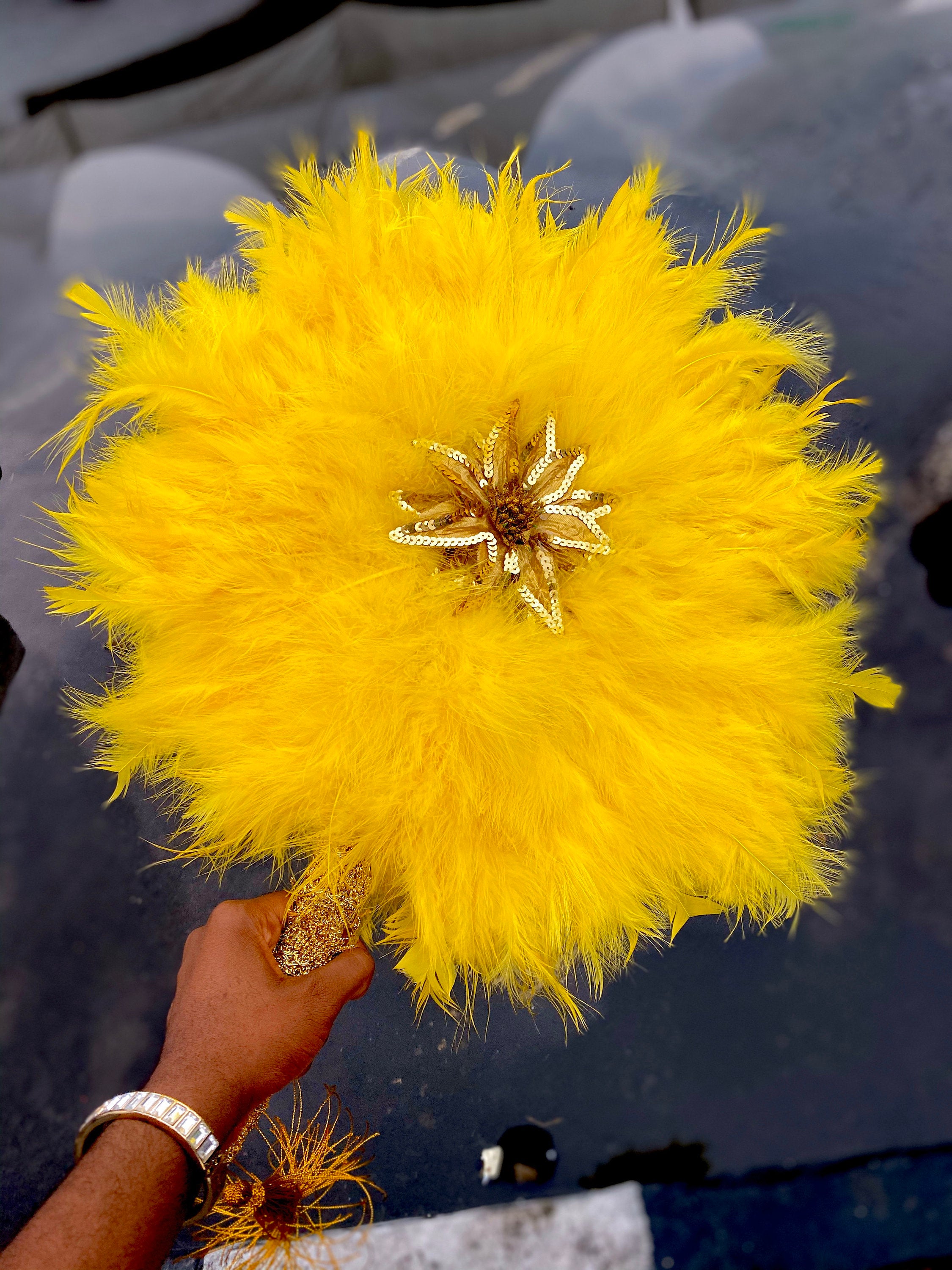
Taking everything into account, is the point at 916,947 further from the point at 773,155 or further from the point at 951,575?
the point at 773,155

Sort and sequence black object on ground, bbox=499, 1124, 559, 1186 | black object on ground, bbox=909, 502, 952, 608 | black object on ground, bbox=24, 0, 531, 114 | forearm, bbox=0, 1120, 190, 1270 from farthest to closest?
black object on ground, bbox=24, 0, 531, 114
black object on ground, bbox=909, 502, 952, 608
black object on ground, bbox=499, 1124, 559, 1186
forearm, bbox=0, 1120, 190, 1270

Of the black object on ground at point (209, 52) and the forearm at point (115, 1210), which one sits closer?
the forearm at point (115, 1210)

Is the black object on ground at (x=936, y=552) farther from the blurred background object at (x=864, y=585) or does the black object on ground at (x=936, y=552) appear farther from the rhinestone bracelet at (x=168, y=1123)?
the rhinestone bracelet at (x=168, y=1123)

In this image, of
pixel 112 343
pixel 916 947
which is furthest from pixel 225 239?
pixel 916 947

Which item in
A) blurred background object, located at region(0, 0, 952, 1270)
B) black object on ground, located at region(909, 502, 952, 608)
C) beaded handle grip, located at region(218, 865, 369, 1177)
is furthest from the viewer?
black object on ground, located at region(909, 502, 952, 608)

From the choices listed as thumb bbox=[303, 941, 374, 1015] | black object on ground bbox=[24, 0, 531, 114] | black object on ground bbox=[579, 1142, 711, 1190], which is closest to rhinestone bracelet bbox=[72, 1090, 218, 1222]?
thumb bbox=[303, 941, 374, 1015]

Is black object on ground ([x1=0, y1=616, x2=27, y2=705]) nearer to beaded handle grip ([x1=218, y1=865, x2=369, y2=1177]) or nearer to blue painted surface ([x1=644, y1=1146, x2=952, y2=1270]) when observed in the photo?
beaded handle grip ([x1=218, y1=865, x2=369, y2=1177])

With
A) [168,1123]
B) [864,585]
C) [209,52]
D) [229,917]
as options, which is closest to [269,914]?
[229,917]

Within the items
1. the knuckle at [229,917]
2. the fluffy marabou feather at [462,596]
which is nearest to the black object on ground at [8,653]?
the fluffy marabou feather at [462,596]
